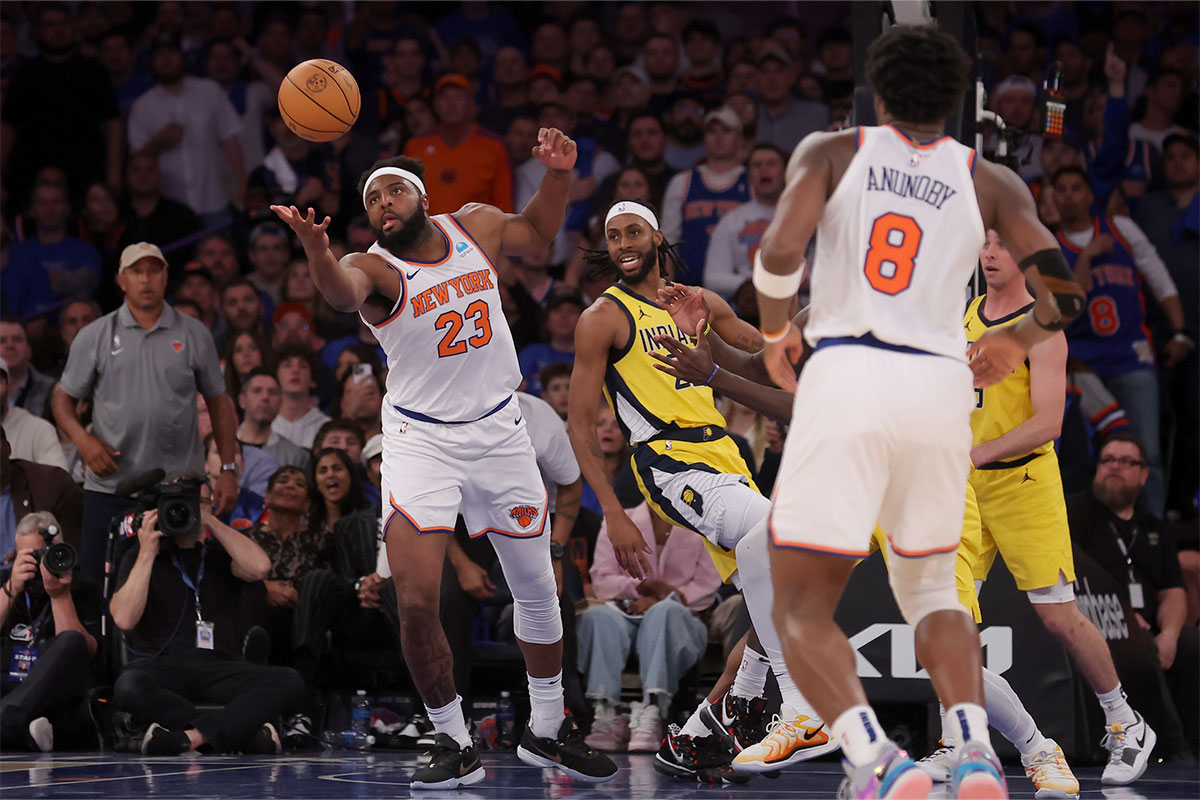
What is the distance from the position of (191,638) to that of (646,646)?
252 cm

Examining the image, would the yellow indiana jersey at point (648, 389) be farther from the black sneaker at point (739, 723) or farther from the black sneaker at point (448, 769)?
the black sneaker at point (448, 769)

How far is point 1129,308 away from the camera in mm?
9992

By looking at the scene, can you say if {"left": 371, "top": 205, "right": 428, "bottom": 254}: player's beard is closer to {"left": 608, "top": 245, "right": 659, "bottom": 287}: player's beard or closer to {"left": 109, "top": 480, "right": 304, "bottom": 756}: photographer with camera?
{"left": 608, "top": 245, "right": 659, "bottom": 287}: player's beard

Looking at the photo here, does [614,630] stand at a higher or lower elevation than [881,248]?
lower

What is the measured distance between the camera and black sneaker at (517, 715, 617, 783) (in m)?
6.37

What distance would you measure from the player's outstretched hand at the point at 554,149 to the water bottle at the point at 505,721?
3.26 m

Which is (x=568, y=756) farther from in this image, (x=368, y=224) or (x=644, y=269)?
(x=368, y=224)

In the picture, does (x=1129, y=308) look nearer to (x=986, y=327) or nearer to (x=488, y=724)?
(x=986, y=327)

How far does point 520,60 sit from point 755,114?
6.76 ft

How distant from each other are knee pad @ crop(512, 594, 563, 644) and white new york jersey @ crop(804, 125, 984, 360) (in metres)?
2.79

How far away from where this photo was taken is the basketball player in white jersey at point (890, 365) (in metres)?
3.85

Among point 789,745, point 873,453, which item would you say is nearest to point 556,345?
point 789,745

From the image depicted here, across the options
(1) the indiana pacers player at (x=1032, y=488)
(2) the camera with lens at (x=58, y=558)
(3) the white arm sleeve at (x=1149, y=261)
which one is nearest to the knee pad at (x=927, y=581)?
(1) the indiana pacers player at (x=1032, y=488)

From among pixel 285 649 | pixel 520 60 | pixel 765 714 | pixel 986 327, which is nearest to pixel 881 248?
pixel 986 327
